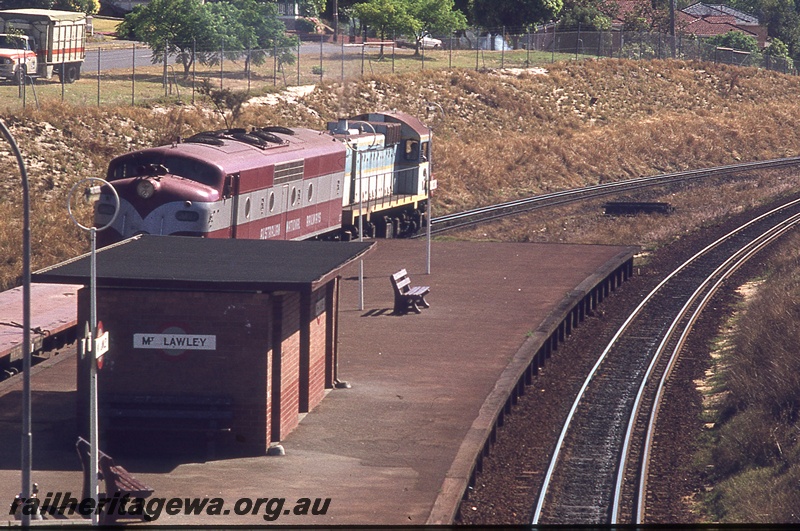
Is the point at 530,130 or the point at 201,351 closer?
the point at 201,351

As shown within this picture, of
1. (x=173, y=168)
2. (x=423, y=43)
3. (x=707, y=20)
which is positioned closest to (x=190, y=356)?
(x=173, y=168)

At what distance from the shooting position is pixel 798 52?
105 metres

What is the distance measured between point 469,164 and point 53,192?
2224cm

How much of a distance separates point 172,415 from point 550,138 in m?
48.3

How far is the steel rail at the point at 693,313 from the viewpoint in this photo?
1692cm

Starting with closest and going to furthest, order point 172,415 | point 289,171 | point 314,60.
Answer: point 172,415 < point 289,171 < point 314,60

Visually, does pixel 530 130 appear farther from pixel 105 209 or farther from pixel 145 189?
pixel 145 189

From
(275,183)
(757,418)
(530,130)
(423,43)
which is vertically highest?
(423,43)

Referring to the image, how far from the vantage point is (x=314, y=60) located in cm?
6725

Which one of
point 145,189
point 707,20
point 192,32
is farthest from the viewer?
point 707,20

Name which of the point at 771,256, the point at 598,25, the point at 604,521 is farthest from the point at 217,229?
the point at 598,25

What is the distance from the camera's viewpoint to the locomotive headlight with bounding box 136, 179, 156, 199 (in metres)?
24.1

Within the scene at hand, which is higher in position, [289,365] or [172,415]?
[289,365]

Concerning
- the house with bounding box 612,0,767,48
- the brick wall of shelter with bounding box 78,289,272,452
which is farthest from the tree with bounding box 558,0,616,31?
the brick wall of shelter with bounding box 78,289,272,452
